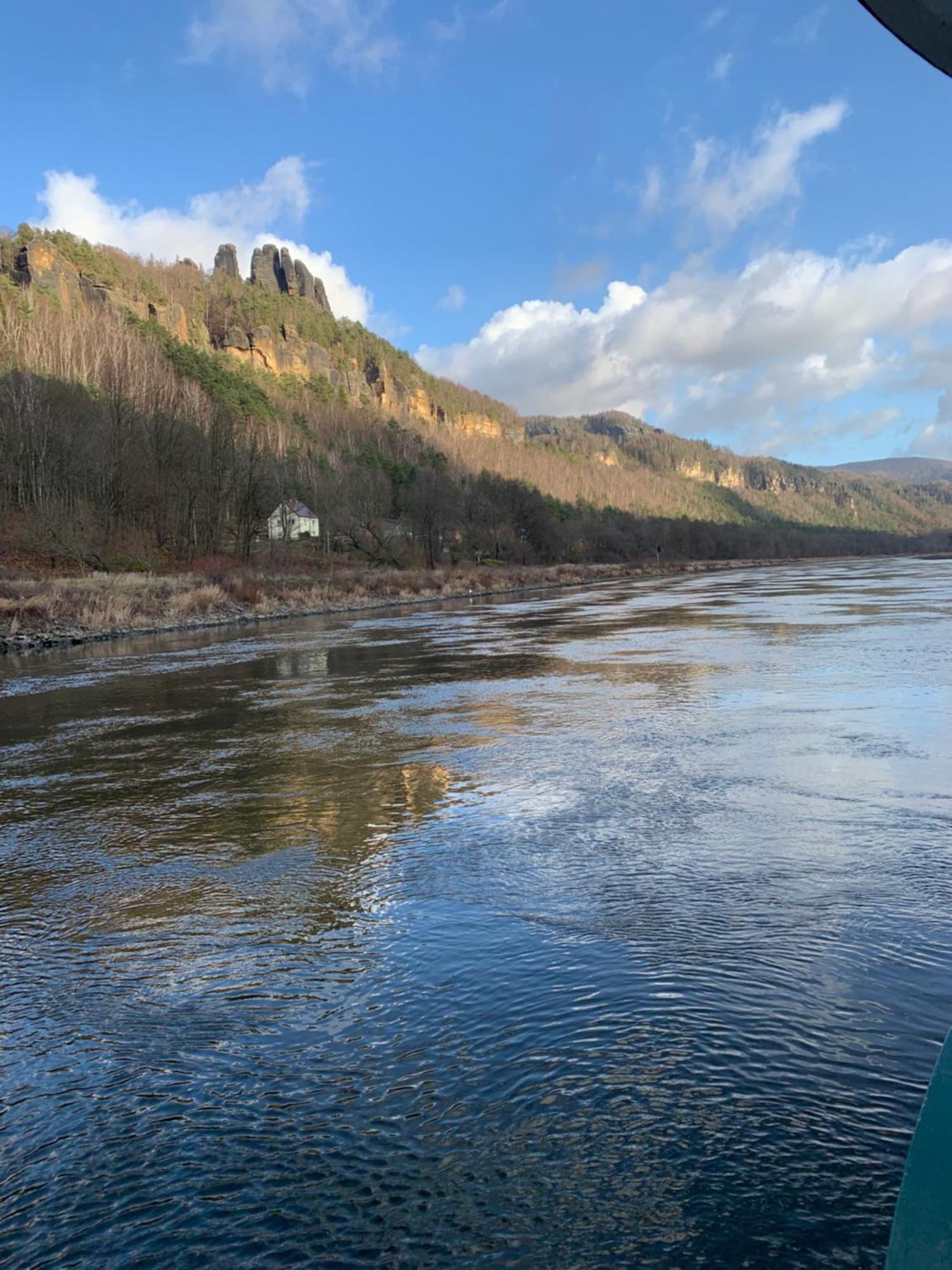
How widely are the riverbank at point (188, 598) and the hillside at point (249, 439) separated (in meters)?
8.30

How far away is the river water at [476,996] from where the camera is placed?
2566 mm

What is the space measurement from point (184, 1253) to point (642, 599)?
40.9 meters

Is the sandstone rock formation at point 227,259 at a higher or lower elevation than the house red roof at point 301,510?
higher

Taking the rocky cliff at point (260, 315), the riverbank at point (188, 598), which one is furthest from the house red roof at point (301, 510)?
the rocky cliff at point (260, 315)

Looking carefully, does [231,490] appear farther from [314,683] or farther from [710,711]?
[710,711]

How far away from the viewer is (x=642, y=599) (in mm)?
42312

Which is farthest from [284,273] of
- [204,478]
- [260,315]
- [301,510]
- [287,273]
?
[204,478]

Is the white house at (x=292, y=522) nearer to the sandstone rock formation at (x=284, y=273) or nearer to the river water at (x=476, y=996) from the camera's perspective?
the river water at (x=476, y=996)

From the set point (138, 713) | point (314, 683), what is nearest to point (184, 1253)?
point (138, 713)

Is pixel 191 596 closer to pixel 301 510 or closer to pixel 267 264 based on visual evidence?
pixel 301 510

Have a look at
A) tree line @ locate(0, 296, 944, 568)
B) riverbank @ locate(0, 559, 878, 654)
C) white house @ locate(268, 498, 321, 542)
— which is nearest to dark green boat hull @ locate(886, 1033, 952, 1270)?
riverbank @ locate(0, 559, 878, 654)

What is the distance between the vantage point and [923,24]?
201 centimetres

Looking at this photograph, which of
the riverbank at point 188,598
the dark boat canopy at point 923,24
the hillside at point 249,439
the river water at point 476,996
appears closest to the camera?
the dark boat canopy at point 923,24

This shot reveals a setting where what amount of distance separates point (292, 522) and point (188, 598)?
35.2 meters
